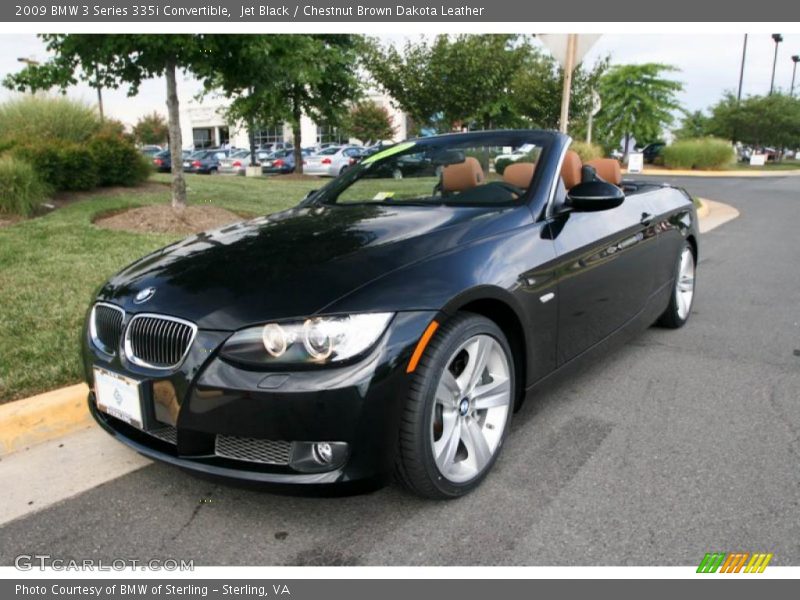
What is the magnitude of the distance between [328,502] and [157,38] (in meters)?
6.70

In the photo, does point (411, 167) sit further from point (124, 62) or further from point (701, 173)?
point (701, 173)

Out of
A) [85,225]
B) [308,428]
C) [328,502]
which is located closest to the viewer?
[308,428]

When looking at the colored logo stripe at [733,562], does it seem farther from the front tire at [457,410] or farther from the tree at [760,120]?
the tree at [760,120]

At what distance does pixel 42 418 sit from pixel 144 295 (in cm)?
115

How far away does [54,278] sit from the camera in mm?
5922

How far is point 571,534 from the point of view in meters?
2.48

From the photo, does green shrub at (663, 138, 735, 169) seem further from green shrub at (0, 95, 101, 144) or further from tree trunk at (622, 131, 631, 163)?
green shrub at (0, 95, 101, 144)

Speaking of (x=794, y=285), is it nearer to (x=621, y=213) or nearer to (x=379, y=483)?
(x=621, y=213)

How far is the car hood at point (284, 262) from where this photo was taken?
2.43 meters

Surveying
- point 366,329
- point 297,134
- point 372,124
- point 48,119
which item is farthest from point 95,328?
point 372,124

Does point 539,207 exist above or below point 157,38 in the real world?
below

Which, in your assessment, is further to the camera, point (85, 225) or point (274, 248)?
point (85, 225)

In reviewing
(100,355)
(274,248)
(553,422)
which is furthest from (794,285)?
(100,355)

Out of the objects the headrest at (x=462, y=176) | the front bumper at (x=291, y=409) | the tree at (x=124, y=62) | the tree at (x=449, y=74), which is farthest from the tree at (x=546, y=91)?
the front bumper at (x=291, y=409)
